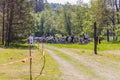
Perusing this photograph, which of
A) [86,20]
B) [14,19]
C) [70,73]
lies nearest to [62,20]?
[86,20]

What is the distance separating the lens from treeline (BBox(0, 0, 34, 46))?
47.7 meters

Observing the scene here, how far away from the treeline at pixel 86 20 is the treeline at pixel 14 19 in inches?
811

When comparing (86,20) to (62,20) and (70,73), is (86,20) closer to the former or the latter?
(62,20)

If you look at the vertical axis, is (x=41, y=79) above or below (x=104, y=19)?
below

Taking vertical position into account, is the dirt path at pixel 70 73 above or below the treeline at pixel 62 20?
below

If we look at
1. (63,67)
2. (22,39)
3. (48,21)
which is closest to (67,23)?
(48,21)

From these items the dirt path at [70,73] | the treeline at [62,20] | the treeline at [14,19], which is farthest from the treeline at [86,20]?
the dirt path at [70,73]

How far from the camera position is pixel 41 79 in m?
16.1

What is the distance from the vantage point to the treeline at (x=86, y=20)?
6906cm

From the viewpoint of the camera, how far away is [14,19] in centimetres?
4859

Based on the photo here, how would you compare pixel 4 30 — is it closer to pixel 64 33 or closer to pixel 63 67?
pixel 63 67

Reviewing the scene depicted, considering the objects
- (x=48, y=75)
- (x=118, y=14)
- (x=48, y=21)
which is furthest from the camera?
(x=48, y=21)

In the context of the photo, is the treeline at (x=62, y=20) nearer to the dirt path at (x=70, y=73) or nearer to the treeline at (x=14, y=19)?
the treeline at (x=14, y=19)

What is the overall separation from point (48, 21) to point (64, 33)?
14231mm
